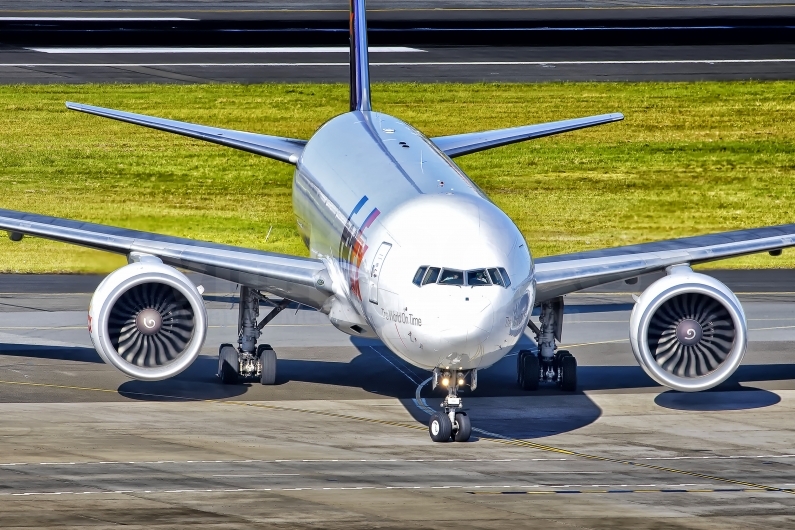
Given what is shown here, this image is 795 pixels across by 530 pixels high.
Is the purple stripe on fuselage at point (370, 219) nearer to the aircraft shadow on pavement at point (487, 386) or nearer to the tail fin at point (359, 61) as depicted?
the aircraft shadow on pavement at point (487, 386)

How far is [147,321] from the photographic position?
26.1m

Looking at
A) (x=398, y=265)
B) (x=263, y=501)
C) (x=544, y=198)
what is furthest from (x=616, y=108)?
(x=263, y=501)

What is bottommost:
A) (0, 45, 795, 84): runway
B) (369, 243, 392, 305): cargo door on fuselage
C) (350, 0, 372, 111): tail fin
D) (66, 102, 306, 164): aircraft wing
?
(369, 243, 392, 305): cargo door on fuselage

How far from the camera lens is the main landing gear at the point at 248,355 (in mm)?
29031

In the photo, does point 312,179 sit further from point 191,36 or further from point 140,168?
point 191,36

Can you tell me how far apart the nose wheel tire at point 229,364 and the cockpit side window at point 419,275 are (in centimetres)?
747

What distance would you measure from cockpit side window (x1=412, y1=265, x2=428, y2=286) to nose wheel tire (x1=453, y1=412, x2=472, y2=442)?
8.92 feet

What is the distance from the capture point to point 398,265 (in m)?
23.0

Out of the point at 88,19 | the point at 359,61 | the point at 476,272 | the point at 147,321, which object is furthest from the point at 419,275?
the point at 88,19

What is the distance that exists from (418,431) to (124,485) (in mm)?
5833

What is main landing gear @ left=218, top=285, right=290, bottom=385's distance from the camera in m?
29.0

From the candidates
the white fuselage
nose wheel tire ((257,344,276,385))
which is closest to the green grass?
nose wheel tire ((257,344,276,385))

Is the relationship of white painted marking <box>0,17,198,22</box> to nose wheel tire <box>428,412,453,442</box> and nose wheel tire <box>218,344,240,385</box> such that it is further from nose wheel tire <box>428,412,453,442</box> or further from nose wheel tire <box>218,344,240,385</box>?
nose wheel tire <box>428,412,453,442</box>

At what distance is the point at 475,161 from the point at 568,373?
26.4m
